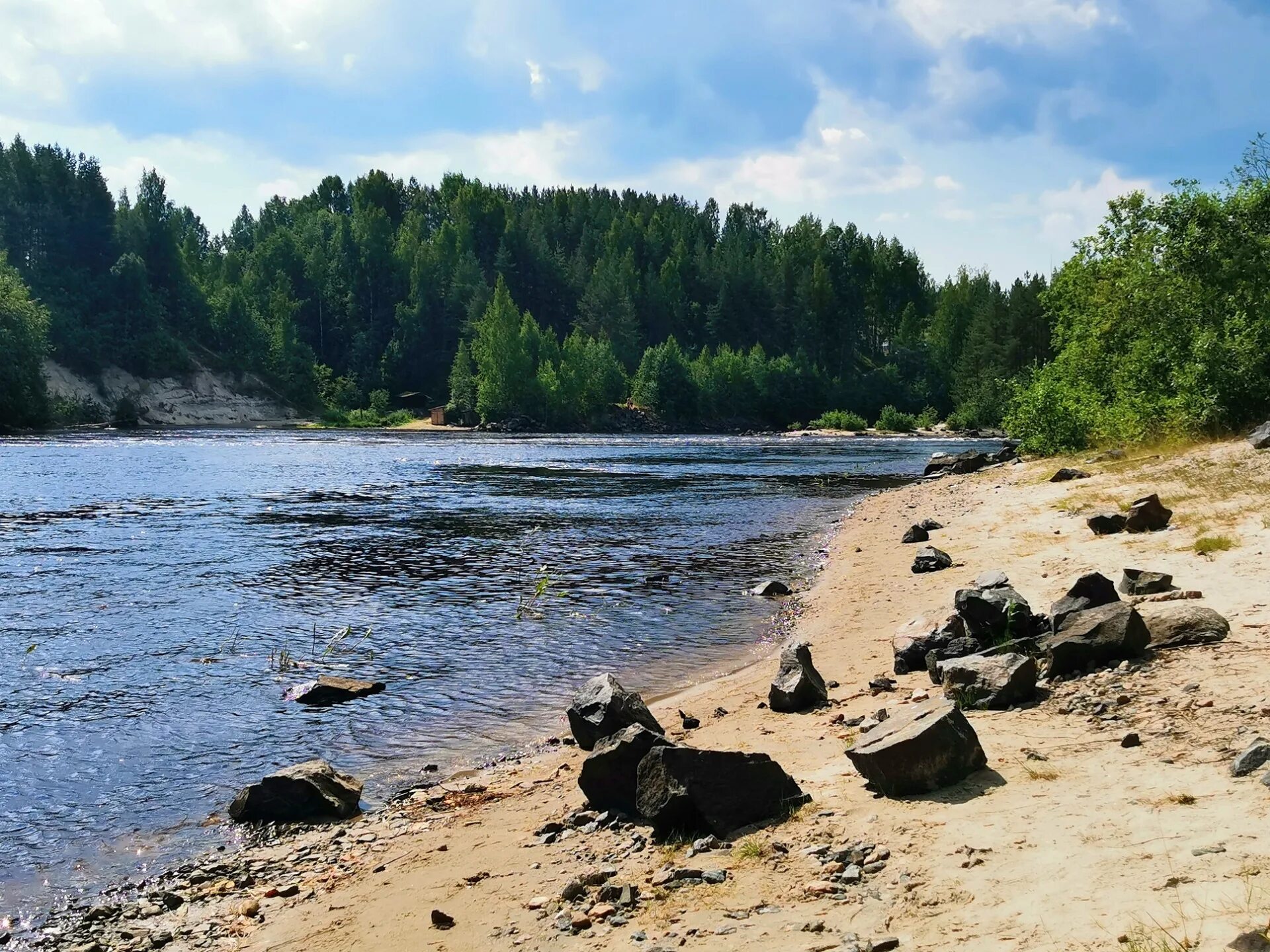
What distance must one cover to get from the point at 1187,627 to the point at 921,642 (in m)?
3.53

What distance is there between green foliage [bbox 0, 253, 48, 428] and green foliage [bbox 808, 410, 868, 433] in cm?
10195

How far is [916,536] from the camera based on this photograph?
26953 millimetres

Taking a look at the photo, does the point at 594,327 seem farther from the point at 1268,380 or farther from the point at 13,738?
the point at 13,738

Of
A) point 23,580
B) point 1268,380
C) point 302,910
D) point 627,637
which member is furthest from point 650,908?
point 1268,380

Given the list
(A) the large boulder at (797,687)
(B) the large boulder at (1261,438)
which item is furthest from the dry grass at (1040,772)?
(B) the large boulder at (1261,438)

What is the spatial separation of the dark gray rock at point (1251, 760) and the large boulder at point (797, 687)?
556 cm

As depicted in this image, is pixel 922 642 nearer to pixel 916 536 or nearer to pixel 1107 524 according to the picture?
pixel 1107 524

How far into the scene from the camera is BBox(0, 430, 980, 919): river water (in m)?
11.0

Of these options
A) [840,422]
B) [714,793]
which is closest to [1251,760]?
[714,793]

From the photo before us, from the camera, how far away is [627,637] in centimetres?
1820

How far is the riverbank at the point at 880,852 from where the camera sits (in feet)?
18.9

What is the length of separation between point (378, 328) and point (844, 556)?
172519 millimetres

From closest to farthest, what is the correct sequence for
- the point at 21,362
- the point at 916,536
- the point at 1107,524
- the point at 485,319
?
the point at 1107,524 → the point at 916,536 → the point at 21,362 → the point at 485,319

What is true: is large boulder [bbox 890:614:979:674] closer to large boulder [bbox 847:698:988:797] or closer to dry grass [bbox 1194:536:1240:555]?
large boulder [bbox 847:698:988:797]
